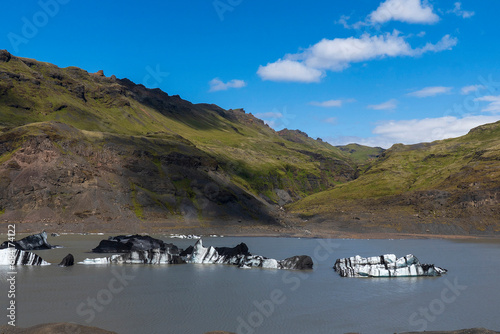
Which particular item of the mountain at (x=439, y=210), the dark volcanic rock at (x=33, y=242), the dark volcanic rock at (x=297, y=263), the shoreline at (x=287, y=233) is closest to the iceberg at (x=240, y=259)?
the dark volcanic rock at (x=297, y=263)

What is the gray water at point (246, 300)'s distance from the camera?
26.5 m

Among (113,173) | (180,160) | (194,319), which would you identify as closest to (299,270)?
(194,319)

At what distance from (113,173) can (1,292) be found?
134 m

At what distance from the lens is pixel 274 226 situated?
16588cm

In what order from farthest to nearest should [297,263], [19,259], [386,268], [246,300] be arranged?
[297,263]
[19,259]
[386,268]
[246,300]

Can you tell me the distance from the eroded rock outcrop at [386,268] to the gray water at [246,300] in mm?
1539

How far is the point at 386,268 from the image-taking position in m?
48.4

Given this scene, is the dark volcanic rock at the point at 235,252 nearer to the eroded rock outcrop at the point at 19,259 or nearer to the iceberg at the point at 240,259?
the iceberg at the point at 240,259

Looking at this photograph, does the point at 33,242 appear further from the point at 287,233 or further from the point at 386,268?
the point at 287,233

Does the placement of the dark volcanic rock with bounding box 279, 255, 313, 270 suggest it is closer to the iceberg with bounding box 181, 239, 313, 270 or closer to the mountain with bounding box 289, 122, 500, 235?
the iceberg with bounding box 181, 239, 313, 270

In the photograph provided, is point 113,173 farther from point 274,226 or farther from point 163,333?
point 163,333

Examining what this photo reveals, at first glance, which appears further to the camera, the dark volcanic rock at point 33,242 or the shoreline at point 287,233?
the shoreline at point 287,233

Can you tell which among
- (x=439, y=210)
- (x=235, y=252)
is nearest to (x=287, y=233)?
(x=439, y=210)

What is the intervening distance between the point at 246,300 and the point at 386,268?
2175 centimetres
